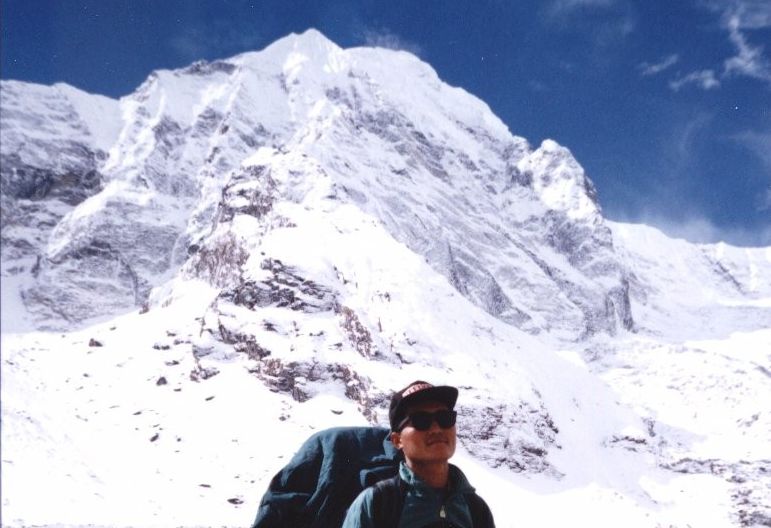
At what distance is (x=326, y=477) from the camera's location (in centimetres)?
428

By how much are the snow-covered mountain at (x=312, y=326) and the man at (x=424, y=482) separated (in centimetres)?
181

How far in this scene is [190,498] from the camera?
39.4m

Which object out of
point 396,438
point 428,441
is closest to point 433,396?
point 428,441

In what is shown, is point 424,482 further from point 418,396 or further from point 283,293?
point 283,293

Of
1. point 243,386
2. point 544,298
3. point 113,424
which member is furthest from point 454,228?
point 113,424

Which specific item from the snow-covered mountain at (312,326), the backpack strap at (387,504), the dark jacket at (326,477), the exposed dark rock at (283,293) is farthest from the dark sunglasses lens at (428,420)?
the exposed dark rock at (283,293)

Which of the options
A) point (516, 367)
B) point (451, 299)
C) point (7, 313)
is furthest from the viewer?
point (451, 299)

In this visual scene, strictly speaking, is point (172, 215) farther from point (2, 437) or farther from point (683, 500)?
point (2, 437)

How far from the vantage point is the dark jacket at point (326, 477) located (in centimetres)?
418

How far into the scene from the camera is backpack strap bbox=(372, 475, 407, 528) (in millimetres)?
3537

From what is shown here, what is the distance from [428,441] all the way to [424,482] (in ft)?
0.74

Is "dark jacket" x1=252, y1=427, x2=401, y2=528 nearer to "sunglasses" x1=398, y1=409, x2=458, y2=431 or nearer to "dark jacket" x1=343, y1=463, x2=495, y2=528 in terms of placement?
"dark jacket" x1=343, y1=463, x2=495, y2=528

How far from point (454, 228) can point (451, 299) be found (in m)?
64.7

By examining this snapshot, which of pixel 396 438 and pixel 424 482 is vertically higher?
pixel 396 438
